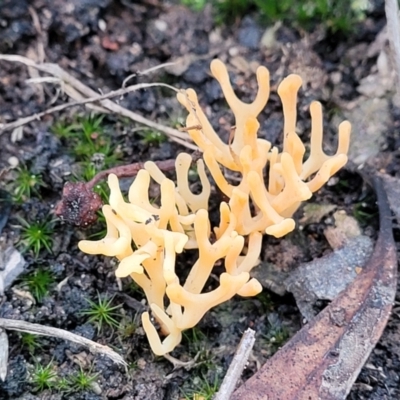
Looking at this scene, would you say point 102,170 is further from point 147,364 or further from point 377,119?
point 377,119

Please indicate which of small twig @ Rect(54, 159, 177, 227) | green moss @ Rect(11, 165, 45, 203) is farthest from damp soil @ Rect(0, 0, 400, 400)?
small twig @ Rect(54, 159, 177, 227)

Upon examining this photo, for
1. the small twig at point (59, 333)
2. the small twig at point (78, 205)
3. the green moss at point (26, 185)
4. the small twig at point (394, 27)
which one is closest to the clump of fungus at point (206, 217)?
the small twig at point (59, 333)

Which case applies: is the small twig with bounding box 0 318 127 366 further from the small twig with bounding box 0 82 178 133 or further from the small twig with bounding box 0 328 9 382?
the small twig with bounding box 0 82 178 133

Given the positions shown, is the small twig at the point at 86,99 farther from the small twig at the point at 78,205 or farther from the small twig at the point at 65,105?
the small twig at the point at 78,205

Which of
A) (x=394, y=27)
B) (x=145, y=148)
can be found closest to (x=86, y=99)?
(x=145, y=148)

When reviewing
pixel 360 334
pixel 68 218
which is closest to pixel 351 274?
pixel 360 334

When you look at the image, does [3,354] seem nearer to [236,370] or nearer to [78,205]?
[78,205]
